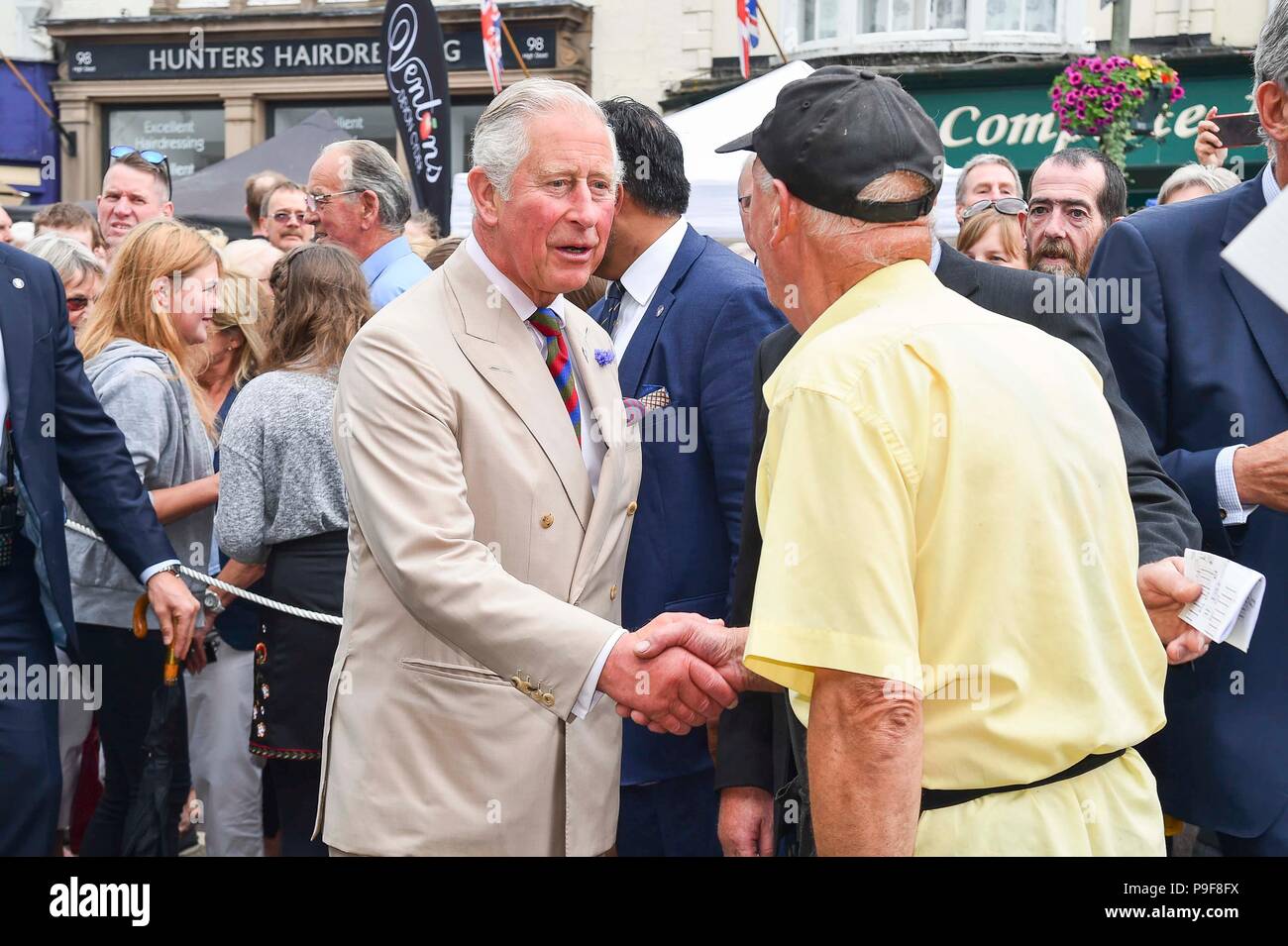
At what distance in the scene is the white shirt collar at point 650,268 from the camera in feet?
11.5

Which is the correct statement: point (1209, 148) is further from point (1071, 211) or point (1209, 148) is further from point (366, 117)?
point (366, 117)

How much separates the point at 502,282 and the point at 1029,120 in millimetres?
13274

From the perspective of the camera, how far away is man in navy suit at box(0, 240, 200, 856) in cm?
353

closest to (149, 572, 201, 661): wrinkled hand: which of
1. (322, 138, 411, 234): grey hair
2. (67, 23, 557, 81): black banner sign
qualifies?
(322, 138, 411, 234): grey hair

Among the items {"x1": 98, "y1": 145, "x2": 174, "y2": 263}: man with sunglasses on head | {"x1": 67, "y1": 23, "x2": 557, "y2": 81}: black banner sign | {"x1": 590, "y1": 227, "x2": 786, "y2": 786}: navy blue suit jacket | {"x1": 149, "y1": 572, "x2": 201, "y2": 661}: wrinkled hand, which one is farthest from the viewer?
{"x1": 67, "y1": 23, "x2": 557, "y2": 81}: black banner sign

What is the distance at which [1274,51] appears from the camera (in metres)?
2.68

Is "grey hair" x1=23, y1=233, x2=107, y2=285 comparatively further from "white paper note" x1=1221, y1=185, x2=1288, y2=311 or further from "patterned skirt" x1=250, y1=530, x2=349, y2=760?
"white paper note" x1=1221, y1=185, x2=1288, y2=311

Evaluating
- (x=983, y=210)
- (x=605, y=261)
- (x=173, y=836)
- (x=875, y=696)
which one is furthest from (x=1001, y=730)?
(x=983, y=210)

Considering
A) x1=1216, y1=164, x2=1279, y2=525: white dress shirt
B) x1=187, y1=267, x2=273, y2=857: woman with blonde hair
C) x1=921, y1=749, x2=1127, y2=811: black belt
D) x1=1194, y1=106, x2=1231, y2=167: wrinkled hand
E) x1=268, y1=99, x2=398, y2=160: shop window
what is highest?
x1=268, y1=99, x2=398, y2=160: shop window

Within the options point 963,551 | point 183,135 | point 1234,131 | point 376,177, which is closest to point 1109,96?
point 1234,131

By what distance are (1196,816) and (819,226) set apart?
1478 millimetres

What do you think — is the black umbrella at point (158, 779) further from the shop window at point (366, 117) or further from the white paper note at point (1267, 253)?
the shop window at point (366, 117)

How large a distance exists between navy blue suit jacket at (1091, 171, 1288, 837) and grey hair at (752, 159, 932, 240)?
99cm

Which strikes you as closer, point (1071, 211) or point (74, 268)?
point (1071, 211)
